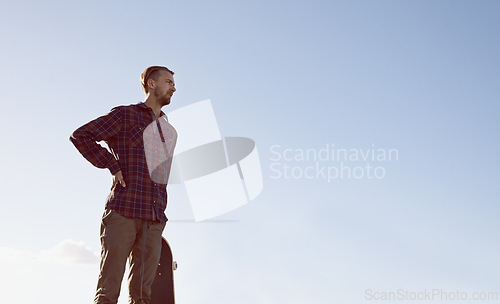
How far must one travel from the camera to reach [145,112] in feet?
14.1

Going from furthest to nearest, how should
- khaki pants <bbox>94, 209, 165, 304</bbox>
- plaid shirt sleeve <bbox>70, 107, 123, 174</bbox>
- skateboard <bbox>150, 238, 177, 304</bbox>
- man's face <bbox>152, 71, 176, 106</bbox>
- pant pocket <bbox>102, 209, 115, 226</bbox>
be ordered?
skateboard <bbox>150, 238, 177, 304</bbox>, man's face <bbox>152, 71, 176, 106</bbox>, plaid shirt sleeve <bbox>70, 107, 123, 174</bbox>, pant pocket <bbox>102, 209, 115, 226</bbox>, khaki pants <bbox>94, 209, 165, 304</bbox>

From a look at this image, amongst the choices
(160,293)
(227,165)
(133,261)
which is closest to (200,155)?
(227,165)

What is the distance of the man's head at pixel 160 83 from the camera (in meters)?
4.36

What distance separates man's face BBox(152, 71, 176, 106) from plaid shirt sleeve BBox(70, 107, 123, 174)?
52cm

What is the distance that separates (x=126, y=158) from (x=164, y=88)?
74 cm

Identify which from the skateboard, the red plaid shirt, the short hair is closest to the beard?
the short hair

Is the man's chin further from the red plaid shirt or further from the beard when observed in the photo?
the red plaid shirt

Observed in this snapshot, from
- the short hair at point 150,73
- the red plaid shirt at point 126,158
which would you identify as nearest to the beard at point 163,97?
the short hair at point 150,73

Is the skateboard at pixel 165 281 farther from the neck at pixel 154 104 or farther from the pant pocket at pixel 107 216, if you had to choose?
the neck at pixel 154 104

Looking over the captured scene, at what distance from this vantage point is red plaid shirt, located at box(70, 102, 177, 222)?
3902 millimetres

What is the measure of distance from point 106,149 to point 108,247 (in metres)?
0.80

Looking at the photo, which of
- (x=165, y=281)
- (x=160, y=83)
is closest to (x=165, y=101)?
(x=160, y=83)

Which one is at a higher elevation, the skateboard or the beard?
the beard

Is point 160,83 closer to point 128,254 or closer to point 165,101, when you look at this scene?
point 165,101
